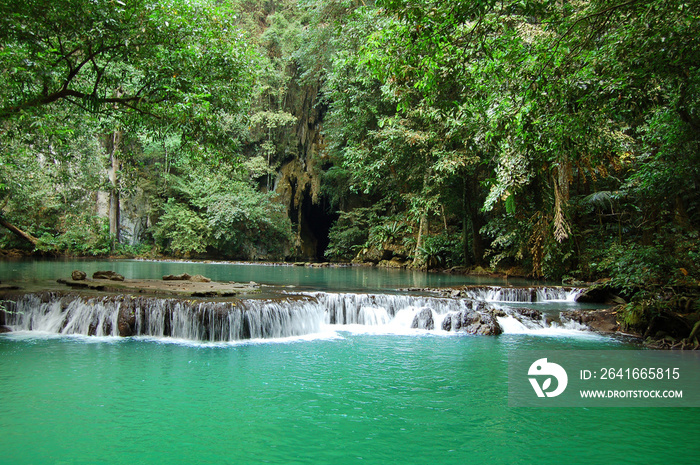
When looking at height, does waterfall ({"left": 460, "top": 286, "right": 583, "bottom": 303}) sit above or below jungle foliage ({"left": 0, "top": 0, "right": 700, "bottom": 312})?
below

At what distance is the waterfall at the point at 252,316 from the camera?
805 cm

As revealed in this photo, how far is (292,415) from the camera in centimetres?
461

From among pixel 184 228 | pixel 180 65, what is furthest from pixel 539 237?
pixel 184 228

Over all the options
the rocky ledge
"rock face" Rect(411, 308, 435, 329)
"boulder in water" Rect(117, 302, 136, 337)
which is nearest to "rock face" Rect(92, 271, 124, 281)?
the rocky ledge

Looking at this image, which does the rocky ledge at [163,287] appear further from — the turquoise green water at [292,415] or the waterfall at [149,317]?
the turquoise green water at [292,415]

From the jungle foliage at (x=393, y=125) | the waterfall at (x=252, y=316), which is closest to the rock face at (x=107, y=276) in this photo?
the waterfall at (x=252, y=316)

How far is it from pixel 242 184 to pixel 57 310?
1948 cm

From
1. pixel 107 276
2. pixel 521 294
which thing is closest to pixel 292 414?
pixel 107 276

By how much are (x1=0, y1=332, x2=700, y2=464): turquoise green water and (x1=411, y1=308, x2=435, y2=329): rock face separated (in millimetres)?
2407

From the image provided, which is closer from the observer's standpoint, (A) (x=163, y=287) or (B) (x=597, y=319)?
(B) (x=597, y=319)

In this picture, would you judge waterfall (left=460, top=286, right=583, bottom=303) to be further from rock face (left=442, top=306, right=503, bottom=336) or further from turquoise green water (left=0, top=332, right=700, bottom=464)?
turquoise green water (left=0, top=332, right=700, bottom=464)

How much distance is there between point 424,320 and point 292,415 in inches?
213

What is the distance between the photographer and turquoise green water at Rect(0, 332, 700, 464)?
382 centimetres

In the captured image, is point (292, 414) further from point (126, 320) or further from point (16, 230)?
point (16, 230)
